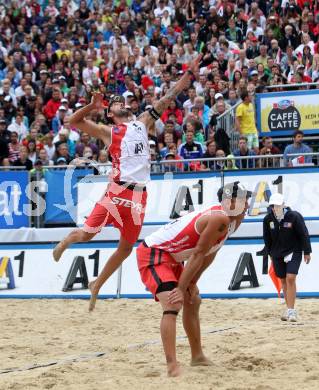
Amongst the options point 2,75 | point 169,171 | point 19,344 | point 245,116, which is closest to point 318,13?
point 245,116

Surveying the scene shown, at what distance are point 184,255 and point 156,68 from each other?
13.2 m

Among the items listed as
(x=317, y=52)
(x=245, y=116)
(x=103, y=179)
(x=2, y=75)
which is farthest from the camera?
(x=2, y=75)

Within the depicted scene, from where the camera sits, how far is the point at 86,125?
9.77m

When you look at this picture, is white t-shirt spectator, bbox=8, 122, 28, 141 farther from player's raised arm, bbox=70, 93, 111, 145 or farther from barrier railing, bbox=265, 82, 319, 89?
player's raised arm, bbox=70, 93, 111, 145

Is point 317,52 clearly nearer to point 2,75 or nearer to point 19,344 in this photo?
point 2,75

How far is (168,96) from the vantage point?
31.9 ft

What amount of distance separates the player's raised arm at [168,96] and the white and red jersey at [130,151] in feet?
0.35

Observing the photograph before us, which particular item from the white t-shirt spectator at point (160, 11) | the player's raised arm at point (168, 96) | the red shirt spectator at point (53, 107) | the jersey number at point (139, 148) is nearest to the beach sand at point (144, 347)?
the jersey number at point (139, 148)

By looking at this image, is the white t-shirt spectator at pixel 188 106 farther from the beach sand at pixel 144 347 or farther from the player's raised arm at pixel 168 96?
the player's raised arm at pixel 168 96

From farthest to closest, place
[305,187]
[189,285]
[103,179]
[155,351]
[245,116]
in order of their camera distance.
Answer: [245,116] < [103,179] < [305,187] < [155,351] < [189,285]

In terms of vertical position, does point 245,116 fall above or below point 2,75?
below

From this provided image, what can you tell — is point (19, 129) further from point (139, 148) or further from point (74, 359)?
point (74, 359)

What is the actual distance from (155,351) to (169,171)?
7542 millimetres

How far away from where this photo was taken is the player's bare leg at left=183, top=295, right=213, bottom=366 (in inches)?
311
